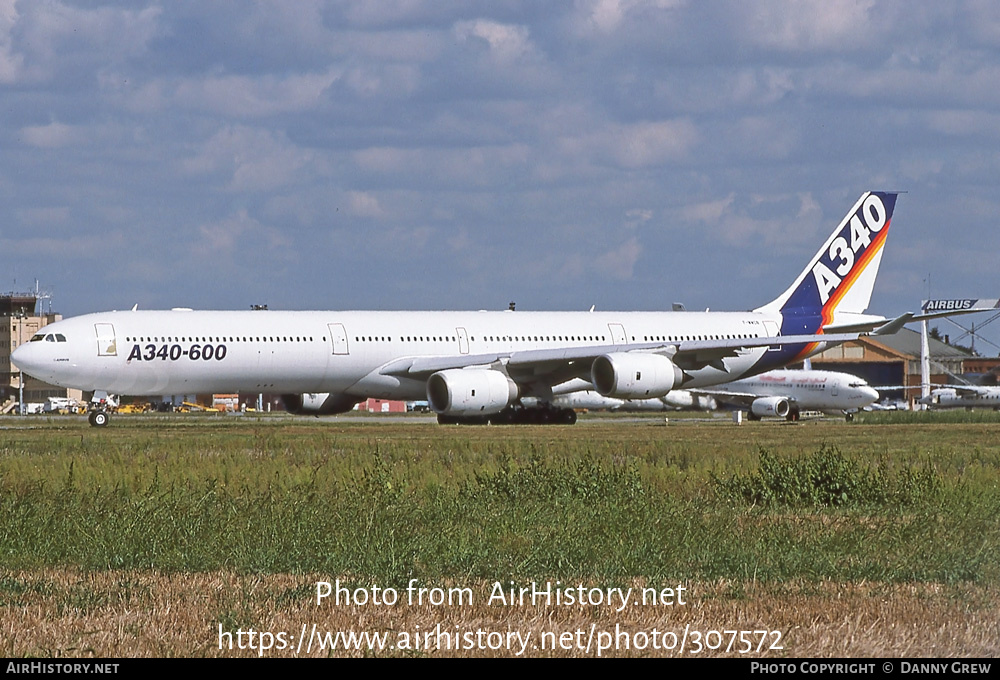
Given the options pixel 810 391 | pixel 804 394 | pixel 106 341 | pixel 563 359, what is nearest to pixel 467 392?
pixel 563 359

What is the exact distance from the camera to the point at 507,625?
32.2ft

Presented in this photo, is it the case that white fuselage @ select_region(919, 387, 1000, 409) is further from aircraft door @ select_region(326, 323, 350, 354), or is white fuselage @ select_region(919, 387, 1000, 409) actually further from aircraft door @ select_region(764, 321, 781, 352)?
aircraft door @ select_region(326, 323, 350, 354)

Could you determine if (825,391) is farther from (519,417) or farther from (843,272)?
(519,417)

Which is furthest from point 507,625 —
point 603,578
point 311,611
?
point 603,578

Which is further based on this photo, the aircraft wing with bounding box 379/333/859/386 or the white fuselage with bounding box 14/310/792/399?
the aircraft wing with bounding box 379/333/859/386

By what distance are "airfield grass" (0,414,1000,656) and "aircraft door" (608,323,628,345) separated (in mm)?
25035

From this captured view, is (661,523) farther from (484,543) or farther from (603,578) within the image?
(603,578)

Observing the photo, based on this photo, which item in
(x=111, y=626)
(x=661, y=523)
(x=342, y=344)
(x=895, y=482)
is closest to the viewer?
(x=111, y=626)

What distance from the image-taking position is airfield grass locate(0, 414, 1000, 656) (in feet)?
32.7

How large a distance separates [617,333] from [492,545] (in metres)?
37.1

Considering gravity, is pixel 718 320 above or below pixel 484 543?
above

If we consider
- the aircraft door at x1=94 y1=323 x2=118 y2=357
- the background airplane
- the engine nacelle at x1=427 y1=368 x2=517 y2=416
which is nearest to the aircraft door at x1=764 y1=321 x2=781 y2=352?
the engine nacelle at x1=427 y1=368 x2=517 y2=416

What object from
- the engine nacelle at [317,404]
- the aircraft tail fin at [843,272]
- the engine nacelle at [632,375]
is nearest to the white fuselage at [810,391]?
the aircraft tail fin at [843,272]

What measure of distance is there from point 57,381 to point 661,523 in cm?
3016
